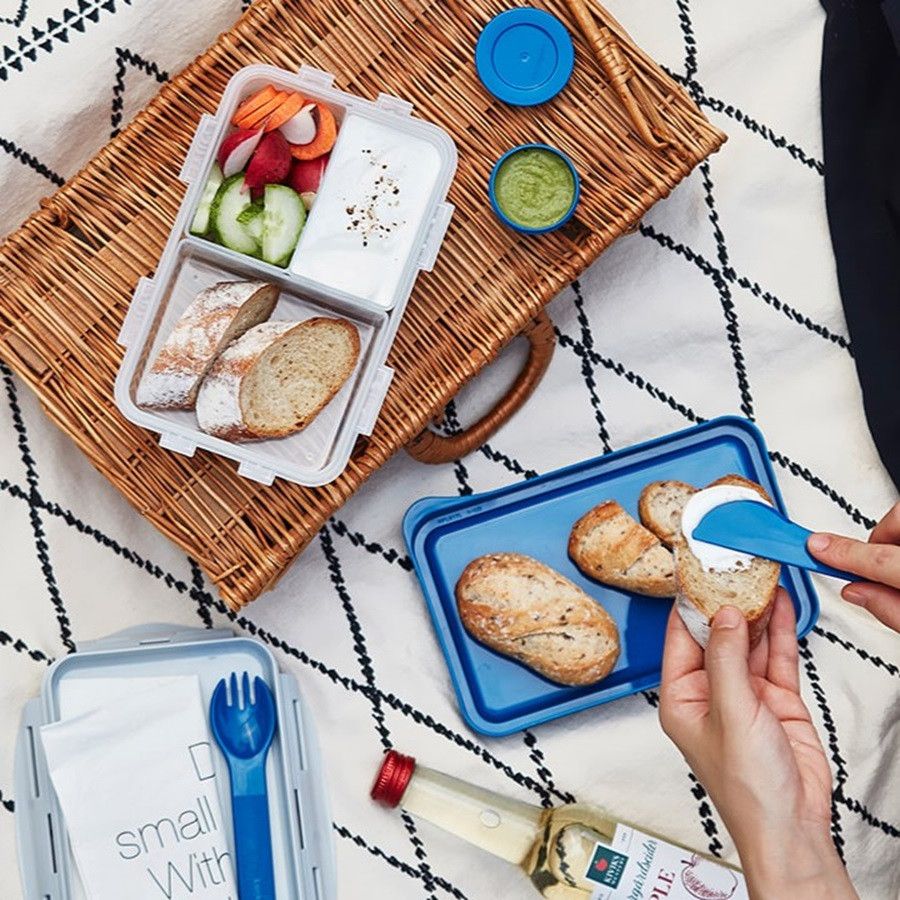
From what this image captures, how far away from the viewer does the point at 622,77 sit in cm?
121

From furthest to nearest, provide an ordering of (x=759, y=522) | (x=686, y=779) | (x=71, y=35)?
1. (x=686, y=779)
2. (x=71, y=35)
3. (x=759, y=522)

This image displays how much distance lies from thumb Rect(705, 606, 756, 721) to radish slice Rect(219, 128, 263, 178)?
639 mm

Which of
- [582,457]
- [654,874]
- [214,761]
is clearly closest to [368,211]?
[582,457]

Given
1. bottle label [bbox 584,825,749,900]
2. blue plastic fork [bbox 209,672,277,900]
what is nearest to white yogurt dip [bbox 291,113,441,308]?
blue plastic fork [bbox 209,672,277,900]

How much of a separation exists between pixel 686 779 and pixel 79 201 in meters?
0.94

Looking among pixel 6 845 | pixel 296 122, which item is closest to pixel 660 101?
pixel 296 122

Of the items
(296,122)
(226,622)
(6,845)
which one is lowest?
(6,845)

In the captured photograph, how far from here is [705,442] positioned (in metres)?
1.40

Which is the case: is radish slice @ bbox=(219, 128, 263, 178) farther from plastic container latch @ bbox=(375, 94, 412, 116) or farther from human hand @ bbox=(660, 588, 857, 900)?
human hand @ bbox=(660, 588, 857, 900)

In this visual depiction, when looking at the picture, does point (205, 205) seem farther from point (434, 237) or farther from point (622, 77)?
point (622, 77)

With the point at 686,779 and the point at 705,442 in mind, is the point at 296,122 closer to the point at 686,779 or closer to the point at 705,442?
the point at 705,442

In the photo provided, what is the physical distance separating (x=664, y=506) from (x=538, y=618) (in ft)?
0.64

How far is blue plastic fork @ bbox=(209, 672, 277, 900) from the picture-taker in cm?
129

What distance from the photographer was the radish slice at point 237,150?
1157mm
